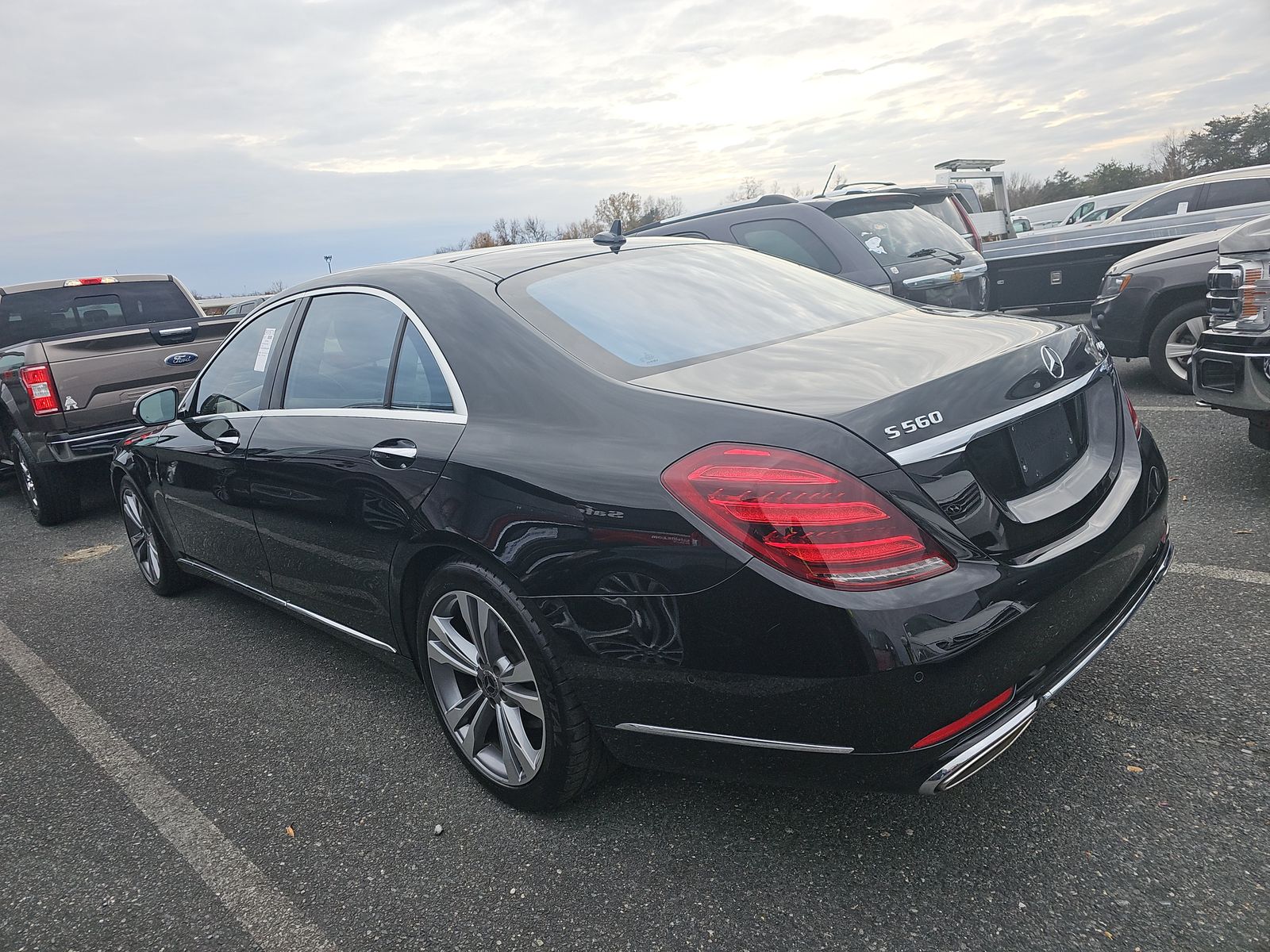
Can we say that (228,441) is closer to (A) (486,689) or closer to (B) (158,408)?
(B) (158,408)

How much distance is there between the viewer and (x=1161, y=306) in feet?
22.0

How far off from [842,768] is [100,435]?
6.39 meters

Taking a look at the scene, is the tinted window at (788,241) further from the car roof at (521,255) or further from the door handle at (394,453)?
the door handle at (394,453)

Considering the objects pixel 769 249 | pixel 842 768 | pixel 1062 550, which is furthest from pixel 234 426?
pixel 769 249

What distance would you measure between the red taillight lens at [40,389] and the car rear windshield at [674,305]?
16.9 ft

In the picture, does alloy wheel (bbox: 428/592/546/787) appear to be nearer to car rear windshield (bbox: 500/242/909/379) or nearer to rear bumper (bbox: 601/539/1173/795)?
rear bumper (bbox: 601/539/1173/795)

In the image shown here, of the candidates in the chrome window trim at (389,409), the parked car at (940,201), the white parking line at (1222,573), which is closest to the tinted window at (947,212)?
the parked car at (940,201)

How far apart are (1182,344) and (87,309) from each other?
9177 millimetres

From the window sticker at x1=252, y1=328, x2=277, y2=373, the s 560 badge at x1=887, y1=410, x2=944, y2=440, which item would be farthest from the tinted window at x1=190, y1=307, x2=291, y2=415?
the s 560 badge at x1=887, y1=410, x2=944, y2=440

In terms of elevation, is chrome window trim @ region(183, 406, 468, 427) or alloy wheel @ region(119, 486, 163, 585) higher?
chrome window trim @ region(183, 406, 468, 427)

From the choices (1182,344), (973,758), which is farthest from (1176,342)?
(973,758)

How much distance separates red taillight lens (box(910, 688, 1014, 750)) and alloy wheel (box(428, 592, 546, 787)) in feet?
3.27

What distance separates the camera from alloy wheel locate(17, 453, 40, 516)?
694 cm

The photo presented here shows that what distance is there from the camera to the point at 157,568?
15.9ft
